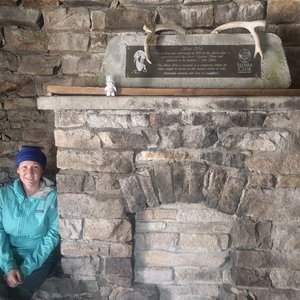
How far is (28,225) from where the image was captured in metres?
2.28

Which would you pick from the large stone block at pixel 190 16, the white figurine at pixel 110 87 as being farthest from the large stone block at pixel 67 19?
the white figurine at pixel 110 87

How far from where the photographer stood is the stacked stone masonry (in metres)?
2.04

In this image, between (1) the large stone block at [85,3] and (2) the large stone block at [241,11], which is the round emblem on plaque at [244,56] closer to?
(2) the large stone block at [241,11]

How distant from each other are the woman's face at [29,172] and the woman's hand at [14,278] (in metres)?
0.61

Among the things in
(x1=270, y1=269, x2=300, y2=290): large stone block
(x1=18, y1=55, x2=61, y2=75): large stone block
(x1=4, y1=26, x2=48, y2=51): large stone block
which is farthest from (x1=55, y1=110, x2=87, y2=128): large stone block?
(x1=270, y1=269, x2=300, y2=290): large stone block

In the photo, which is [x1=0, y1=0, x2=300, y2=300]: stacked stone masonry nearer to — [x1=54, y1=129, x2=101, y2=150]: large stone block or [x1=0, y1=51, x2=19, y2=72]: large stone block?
[x1=54, y1=129, x2=101, y2=150]: large stone block

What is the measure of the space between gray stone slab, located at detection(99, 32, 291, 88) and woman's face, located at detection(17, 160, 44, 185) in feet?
2.59

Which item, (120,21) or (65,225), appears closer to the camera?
(65,225)

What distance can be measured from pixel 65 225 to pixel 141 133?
0.84 metres

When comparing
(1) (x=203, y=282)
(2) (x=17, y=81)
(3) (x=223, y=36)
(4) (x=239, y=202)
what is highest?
(3) (x=223, y=36)

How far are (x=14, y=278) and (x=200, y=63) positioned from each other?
6.37ft

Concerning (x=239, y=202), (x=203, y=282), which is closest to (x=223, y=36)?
(x=239, y=202)

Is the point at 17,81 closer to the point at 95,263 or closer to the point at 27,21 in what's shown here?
the point at 27,21

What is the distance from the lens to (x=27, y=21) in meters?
2.71
